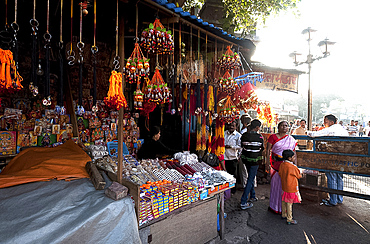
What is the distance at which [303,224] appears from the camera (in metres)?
3.44

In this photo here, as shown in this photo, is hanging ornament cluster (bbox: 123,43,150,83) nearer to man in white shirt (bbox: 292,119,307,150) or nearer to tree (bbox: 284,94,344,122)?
man in white shirt (bbox: 292,119,307,150)

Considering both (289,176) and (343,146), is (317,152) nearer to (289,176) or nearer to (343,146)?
(343,146)

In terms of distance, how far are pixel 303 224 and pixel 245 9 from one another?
5.85 metres

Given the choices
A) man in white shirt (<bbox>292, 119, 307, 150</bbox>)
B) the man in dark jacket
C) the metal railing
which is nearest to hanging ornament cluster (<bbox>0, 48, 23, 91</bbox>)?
the man in dark jacket

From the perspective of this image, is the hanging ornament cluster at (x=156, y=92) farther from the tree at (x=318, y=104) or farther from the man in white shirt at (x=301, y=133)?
the tree at (x=318, y=104)

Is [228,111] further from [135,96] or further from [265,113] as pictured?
[265,113]

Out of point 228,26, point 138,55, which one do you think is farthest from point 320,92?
point 138,55

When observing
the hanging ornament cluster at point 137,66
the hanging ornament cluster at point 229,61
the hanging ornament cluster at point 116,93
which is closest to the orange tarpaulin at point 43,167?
the hanging ornament cluster at point 116,93

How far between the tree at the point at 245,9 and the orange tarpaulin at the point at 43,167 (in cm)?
536

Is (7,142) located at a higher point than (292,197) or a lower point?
higher

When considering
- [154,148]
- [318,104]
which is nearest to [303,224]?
[154,148]

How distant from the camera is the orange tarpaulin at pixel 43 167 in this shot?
219 cm

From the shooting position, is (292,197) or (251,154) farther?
(251,154)

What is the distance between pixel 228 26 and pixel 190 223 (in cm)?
576
